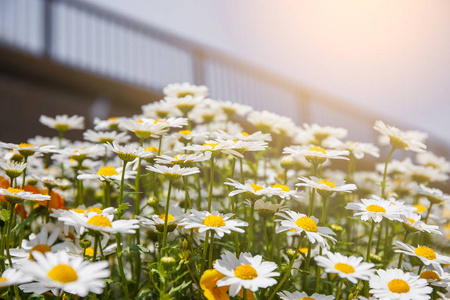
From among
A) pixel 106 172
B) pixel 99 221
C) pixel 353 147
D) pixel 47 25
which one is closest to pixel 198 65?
pixel 47 25

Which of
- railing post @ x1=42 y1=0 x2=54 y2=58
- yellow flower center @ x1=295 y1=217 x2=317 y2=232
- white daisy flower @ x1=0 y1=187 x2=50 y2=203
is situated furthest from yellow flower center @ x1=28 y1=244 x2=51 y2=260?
railing post @ x1=42 y1=0 x2=54 y2=58

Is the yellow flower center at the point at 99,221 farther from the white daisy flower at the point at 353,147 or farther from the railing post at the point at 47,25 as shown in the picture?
the railing post at the point at 47,25

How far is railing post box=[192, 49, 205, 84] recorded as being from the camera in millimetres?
5925

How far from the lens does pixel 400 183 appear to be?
175 cm

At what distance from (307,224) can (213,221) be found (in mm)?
174

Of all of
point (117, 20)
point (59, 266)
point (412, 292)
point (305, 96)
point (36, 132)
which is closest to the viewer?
point (59, 266)

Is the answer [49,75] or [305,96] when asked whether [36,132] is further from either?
[305,96]

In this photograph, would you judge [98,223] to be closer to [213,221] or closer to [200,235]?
[213,221]

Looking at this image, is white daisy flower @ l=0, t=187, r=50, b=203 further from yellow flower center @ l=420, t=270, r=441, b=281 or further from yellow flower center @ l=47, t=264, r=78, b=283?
yellow flower center @ l=420, t=270, r=441, b=281

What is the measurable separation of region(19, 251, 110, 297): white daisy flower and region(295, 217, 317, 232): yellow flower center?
1.22ft

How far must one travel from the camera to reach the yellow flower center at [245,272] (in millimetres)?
684

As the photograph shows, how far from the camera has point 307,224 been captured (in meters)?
0.77

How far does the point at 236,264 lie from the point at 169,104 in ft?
2.01

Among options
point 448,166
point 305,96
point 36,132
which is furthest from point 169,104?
point 305,96
